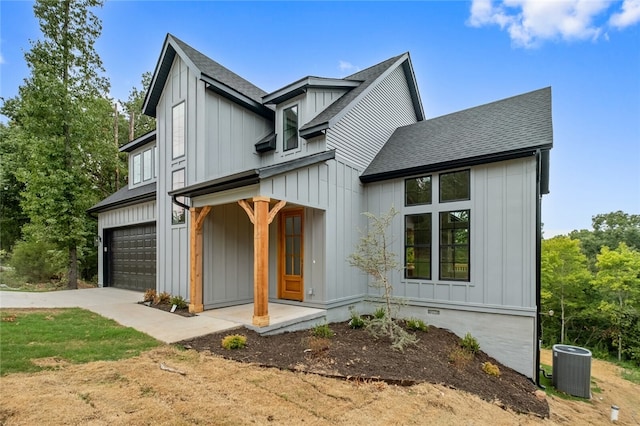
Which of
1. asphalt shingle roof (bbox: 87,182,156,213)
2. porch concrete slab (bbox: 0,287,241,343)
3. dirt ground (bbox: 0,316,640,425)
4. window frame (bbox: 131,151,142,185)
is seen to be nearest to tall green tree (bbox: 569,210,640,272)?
dirt ground (bbox: 0,316,640,425)

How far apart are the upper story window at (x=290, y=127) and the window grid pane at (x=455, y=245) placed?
4447mm

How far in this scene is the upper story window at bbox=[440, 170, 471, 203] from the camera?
774 cm

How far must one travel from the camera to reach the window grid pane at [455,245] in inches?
301

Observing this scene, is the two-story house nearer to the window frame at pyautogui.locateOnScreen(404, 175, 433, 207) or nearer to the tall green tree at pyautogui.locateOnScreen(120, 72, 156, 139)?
the window frame at pyautogui.locateOnScreen(404, 175, 433, 207)

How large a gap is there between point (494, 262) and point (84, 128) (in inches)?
566

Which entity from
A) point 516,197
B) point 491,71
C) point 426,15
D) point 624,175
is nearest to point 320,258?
point 516,197

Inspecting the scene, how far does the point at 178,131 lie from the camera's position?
918 cm

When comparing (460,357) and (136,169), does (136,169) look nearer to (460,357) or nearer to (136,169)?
(136,169)

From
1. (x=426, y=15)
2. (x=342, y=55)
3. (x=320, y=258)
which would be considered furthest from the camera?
(x=342, y=55)

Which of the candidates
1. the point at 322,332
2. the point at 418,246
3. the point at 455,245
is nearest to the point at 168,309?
the point at 322,332

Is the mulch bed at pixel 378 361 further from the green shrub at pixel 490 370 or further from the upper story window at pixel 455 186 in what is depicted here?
the upper story window at pixel 455 186

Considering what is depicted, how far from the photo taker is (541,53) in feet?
39.0

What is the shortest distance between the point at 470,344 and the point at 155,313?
23.6 ft

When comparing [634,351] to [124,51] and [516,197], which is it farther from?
[124,51]
